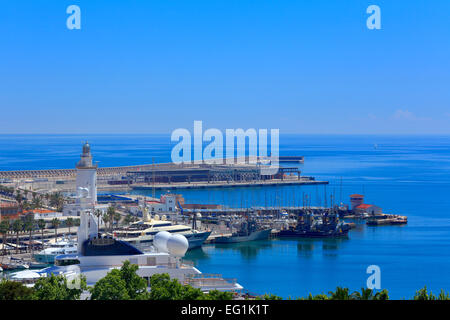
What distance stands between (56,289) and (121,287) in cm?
191

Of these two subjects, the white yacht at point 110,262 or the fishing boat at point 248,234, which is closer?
the white yacht at point 110,262

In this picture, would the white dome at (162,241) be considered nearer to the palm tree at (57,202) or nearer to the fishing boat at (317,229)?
the fishing boat at (317,229)

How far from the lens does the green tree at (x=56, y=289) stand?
2166cm

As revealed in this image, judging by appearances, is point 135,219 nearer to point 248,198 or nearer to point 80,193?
point 80,193

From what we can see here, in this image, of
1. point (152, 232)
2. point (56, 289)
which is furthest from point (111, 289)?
point (152, 232)

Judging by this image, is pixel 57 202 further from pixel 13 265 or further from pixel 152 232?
pixel 13 265

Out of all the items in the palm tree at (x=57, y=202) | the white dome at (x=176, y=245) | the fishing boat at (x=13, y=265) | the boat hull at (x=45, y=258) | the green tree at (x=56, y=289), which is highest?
the palm tree at (x=57, y=202)

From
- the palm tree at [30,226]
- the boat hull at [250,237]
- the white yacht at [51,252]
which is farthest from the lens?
the boat hull at [250,237]

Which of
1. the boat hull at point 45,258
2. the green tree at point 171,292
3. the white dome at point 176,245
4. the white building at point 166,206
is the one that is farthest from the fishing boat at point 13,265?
the white building at point 166,206

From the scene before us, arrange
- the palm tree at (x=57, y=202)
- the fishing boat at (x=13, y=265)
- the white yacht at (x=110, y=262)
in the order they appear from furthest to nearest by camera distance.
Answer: the palm tree at (x=57, y=202) < the fishing boat at (x=13, y=265) < the white yacht at (x=110, y=262)

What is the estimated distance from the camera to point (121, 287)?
22.0 metres

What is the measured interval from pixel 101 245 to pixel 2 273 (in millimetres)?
11764

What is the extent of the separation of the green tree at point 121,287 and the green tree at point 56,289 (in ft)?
2.39
